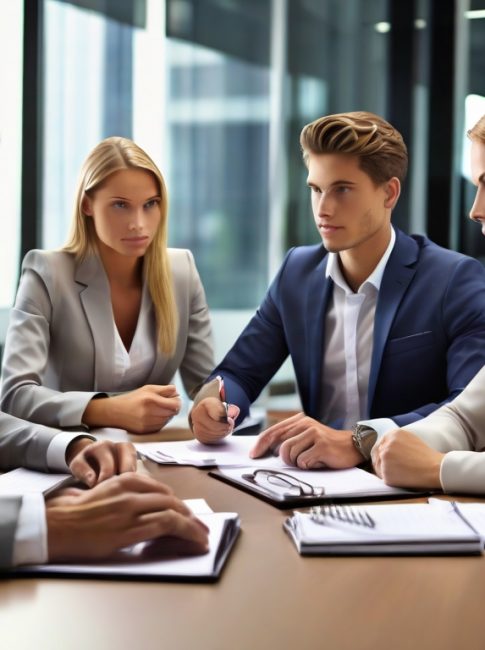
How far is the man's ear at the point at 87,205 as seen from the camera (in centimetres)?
267

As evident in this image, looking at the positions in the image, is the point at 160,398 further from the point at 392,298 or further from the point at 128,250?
the point at 392,298

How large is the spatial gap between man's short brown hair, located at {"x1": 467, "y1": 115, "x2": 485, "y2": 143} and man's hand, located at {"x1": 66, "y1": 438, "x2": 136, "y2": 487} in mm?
1060

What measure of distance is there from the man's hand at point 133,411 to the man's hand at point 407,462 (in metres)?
0.73

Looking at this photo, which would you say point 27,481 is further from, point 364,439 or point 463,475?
point 463,475

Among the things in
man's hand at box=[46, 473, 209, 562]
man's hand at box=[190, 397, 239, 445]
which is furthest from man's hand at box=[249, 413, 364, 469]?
man's hand at box=[46, 473, 209, 562]

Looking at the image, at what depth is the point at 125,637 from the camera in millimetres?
983

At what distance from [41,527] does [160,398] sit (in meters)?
1.08

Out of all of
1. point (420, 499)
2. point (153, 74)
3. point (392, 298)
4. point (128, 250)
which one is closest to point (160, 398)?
point (128, 250)

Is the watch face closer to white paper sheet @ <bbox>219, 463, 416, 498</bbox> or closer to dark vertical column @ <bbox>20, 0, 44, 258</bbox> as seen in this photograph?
white paper sheet @ <bbox>219, 463, 416, 498</bbox>

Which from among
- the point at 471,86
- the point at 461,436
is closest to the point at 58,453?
the point at 461,436

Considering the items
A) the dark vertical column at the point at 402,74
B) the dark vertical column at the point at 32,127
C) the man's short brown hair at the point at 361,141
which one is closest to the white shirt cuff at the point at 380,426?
the man's short brown hair at the point at 361,141

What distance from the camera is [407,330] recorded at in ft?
7.89

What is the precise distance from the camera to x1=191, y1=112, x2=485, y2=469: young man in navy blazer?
2.38 meters

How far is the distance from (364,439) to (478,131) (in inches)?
29.8
